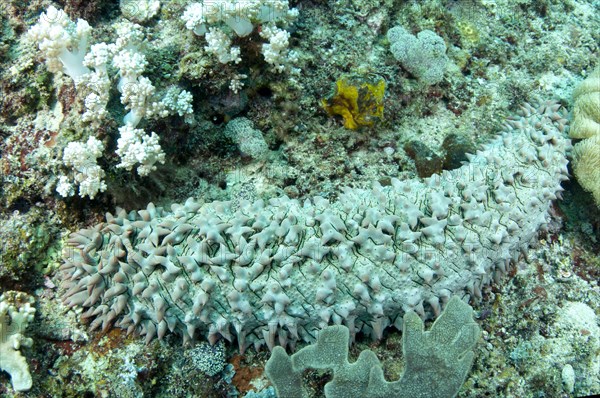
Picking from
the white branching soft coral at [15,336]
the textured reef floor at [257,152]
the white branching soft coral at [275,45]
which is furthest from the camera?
the white branching soft coral at [275,45]

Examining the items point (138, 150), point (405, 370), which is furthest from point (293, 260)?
point (138, 150)

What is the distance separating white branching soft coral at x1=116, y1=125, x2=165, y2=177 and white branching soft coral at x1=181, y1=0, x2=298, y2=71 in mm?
783

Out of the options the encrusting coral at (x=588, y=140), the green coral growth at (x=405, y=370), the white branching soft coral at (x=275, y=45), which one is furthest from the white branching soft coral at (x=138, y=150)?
the encrusting coral at (x=588, y=140)

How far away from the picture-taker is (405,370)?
2244 millimetres

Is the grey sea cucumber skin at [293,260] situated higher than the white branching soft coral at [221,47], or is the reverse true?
the white branching soft coral at [221,47]

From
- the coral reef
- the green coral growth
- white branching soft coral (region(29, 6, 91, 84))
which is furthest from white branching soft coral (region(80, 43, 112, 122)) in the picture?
the coral reef

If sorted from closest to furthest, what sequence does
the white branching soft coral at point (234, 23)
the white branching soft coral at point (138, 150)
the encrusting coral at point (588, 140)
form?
the white branching soft coral at point (138, 150), the white branching soft coral at point (234, 23), the encrusting coral at point (588, 140)

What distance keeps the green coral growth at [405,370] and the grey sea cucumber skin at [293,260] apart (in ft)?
0.89

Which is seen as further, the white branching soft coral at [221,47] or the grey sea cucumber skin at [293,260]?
the white branching soft coral at [221,47]

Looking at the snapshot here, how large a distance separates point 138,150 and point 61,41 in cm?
92

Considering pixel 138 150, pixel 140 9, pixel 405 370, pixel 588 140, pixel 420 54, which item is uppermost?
pixel 140 9

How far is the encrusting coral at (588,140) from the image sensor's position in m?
3.31

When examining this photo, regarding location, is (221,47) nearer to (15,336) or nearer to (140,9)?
(140,9)

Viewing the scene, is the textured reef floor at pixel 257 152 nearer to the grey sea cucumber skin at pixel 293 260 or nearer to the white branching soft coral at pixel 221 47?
the white branching soft coral at pixel 221 47
